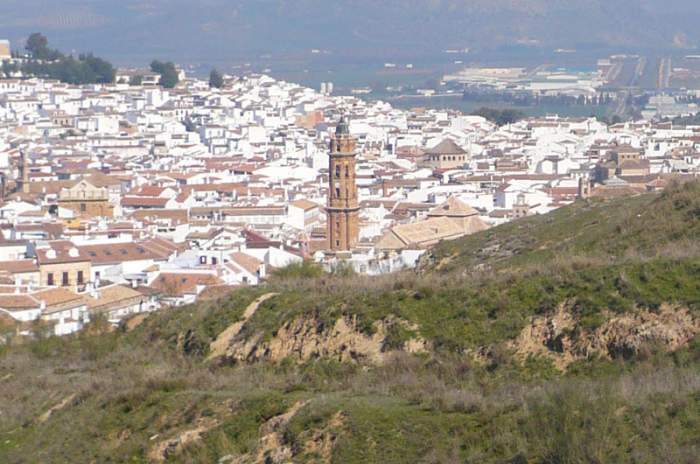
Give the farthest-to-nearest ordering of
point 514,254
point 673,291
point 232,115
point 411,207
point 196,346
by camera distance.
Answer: point 232,115 < point 411,207 < point 514,254 < point 196,346 < point 673,291

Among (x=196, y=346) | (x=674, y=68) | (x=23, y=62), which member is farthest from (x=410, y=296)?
(x=674, y=68)

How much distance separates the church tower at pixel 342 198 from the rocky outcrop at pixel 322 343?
27.4m

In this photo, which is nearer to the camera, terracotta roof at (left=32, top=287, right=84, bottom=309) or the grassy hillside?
the grassy hillside

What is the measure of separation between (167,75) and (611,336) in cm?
9722

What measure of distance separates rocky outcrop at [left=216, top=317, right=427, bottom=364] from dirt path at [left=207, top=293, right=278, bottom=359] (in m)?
0.14

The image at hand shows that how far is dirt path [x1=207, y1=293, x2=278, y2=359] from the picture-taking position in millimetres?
14960

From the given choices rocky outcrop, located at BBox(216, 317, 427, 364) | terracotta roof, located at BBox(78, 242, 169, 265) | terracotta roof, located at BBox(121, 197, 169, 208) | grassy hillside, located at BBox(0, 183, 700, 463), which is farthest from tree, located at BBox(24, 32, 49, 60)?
rocky outcrop, located at BBox(216, 317, 427, 364)

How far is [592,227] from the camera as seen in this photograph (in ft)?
65.4

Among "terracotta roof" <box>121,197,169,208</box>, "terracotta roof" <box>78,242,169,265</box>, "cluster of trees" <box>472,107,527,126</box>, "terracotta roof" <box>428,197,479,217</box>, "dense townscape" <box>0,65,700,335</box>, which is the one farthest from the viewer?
"cluster of trees" <box>472,107,527,126</box>

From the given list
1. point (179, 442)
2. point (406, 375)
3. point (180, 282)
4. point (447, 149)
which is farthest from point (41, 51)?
point (179, 442)

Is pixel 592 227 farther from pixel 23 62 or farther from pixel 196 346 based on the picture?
pixel 23 62

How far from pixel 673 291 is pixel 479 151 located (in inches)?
2506

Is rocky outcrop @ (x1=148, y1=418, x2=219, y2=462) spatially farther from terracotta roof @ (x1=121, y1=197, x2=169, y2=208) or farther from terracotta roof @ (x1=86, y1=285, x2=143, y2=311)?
terracotta roof @ (x1=121, y1=197, x2=169, y2=208)

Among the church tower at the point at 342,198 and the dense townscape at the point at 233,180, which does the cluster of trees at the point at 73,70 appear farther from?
the church tower at the point at 342,198
